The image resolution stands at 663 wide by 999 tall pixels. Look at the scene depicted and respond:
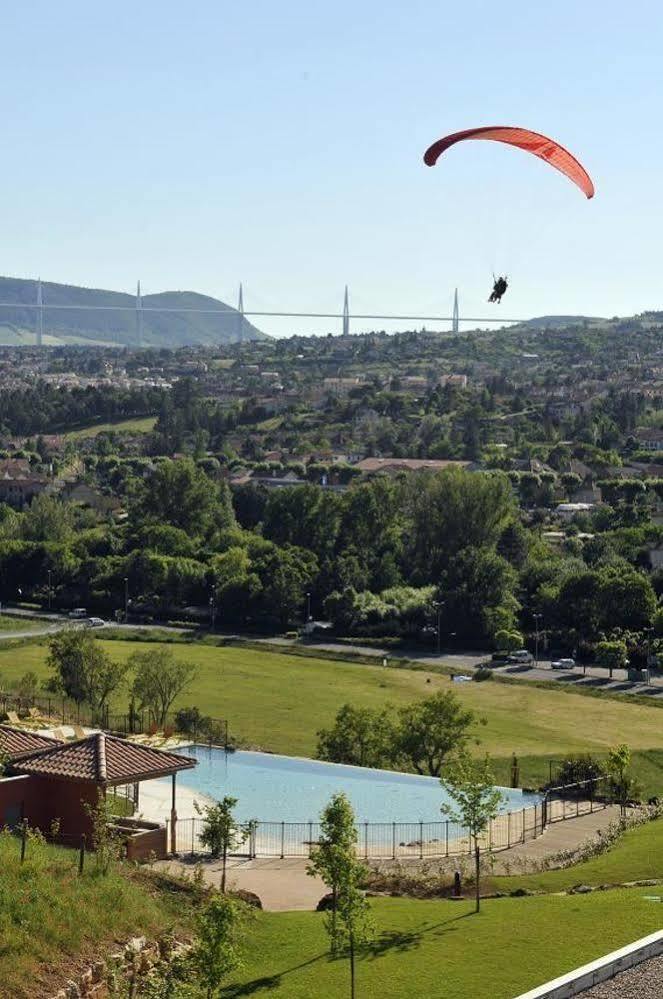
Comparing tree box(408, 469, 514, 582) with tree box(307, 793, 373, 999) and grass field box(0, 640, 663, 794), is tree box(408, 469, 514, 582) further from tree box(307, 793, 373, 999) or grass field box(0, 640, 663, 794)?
tree box(307, 793, 373, 999)

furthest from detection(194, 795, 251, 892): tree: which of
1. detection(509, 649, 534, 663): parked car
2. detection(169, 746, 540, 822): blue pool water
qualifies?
detection(509, 649, 534, 663): parked car

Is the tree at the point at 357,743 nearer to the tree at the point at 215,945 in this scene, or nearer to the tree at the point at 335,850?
the tree at the point at 335,850

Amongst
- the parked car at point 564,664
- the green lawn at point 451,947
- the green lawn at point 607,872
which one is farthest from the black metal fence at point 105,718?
the parked car at point 564,664

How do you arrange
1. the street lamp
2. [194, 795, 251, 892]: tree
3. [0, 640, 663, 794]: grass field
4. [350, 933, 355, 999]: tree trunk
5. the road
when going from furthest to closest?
1. the street lamp
2. the road
3. [0, 640, 663, 794]: grass field
4. [194, 795, 251, 892]: tree
5. [350, 933, 355, 999]: tree trunk

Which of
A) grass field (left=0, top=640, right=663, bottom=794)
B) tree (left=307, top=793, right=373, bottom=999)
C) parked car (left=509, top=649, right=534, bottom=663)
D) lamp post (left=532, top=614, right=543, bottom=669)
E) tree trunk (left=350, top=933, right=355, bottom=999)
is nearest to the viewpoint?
tree trunk (left=350, top=933, right=355, bottom=999)

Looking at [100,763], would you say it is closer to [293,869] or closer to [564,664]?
[293,869]

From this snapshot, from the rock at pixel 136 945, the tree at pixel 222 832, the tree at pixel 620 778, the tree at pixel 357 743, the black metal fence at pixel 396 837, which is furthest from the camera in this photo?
the tree at pixel 357 743

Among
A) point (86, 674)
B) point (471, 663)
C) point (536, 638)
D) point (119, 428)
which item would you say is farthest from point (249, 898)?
point (119, 428)
